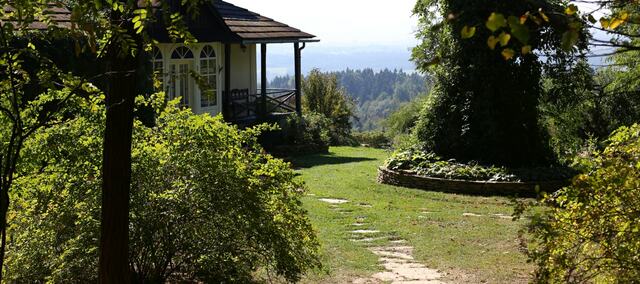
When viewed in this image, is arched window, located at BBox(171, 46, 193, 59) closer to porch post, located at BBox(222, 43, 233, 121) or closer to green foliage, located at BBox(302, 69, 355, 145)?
porch post, located at BBox(222, 43, 233, 121)

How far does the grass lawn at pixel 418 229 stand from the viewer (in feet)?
32.8

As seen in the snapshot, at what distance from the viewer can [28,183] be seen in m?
7.38

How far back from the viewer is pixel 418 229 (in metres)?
12.9

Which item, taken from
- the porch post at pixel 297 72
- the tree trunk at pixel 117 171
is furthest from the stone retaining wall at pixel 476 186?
the tree trunk at pixel 117 171

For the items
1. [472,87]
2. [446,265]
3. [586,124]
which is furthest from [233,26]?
[446,265]

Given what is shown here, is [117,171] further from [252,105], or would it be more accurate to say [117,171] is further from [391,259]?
[252,105]

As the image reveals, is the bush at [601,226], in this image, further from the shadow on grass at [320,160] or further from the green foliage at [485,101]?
the shadow on grass at [320,160]

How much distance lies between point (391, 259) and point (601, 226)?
5.15 metres

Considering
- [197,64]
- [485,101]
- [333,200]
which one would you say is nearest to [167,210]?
[333,200]

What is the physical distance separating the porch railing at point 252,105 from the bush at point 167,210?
18.8m

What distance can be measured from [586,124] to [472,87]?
10.3m

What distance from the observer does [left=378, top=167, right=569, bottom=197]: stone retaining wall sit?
16.8 meters

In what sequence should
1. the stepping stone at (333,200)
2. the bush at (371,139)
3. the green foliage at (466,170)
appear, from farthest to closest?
the bush at (371,139), the green foliage at (466,170), the stepping stone at (333,200)

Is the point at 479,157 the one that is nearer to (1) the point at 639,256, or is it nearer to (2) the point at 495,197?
(2) the point at 495,197
